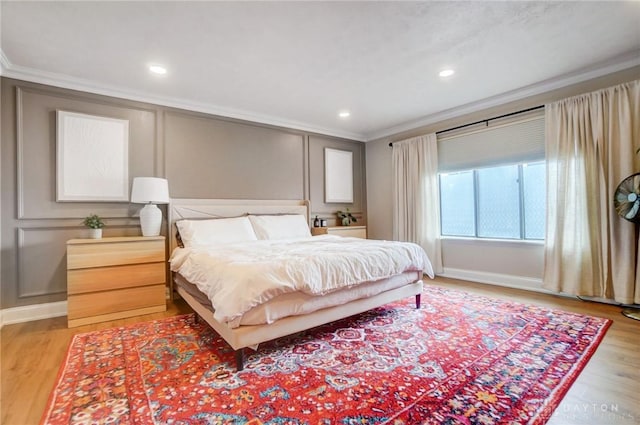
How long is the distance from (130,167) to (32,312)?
Answer: 5.74ft

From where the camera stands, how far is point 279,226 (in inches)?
156

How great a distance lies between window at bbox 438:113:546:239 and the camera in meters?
3.63

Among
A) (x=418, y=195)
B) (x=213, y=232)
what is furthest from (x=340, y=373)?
(x=418, y=195)

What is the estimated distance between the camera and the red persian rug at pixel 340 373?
142 centimetres

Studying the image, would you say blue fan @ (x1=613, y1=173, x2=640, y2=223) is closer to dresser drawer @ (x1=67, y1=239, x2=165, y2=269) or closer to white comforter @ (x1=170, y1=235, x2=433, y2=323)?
white comforter @ (x1=170, y1=235, x2=433, y2=323)

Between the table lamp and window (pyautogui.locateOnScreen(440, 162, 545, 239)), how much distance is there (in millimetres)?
4083

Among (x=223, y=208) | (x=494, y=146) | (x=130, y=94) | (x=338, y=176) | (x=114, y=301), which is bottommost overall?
(x=114, y=301)

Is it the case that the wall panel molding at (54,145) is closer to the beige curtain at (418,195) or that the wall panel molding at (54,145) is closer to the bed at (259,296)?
the bed at (259,296)

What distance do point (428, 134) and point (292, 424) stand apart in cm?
445

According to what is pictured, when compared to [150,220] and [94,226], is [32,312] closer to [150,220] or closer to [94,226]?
[94,226]

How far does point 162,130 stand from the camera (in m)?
3.61

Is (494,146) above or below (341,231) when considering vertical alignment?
above

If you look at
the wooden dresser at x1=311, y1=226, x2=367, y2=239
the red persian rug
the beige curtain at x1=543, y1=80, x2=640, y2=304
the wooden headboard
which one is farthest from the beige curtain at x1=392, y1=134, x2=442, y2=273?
the red persian rug

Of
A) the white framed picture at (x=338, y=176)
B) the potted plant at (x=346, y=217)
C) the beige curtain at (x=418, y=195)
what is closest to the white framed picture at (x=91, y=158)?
the white framed picture at (x=338, y=176)
